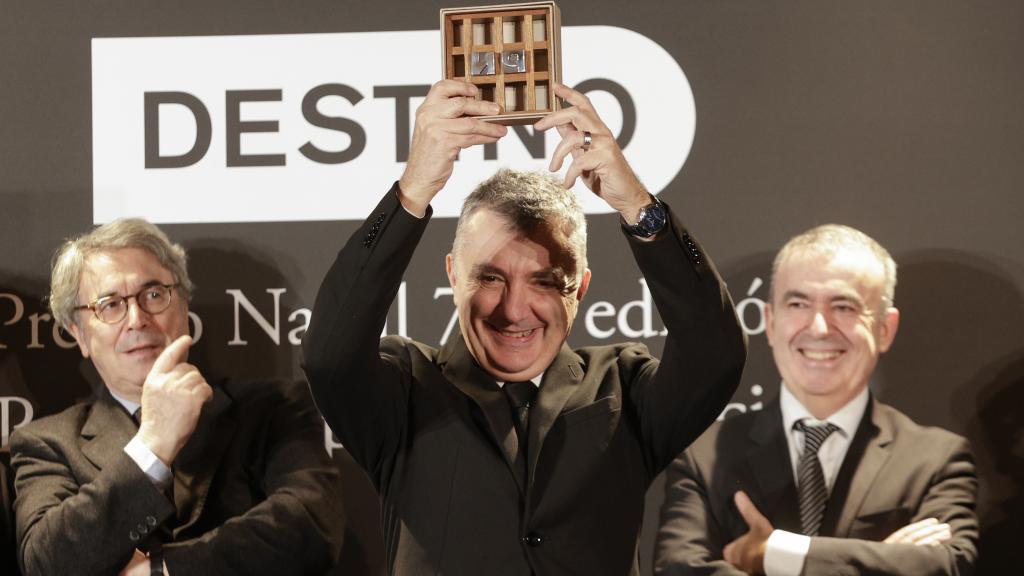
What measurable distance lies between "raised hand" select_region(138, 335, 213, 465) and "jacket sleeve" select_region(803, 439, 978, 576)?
1942mm

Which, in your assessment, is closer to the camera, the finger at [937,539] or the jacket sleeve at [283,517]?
the jacket sleeve at [283,517]

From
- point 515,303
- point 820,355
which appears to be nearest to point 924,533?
point 820,355

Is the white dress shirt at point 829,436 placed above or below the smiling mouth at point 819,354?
below

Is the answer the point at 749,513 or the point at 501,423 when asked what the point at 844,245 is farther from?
the point at 501,423

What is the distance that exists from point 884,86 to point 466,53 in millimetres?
1994

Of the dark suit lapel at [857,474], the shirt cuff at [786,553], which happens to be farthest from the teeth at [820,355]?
the shirt cuff at [786,553]

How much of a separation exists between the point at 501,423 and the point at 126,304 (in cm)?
175

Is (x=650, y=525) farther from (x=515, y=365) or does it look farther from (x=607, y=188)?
(x=607, y=188)

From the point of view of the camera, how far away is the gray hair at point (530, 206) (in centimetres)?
284

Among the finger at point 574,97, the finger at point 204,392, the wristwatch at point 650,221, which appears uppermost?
the finger at point 574,97

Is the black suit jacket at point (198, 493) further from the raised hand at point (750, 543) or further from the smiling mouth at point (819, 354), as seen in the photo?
the smiling mouth at point (819, 354)

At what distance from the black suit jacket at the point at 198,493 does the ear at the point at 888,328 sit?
1.85 metres

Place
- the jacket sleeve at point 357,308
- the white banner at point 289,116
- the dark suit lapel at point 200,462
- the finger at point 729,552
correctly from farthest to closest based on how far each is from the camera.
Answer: the white banner at point 289,116 → the finger at point 729,552 → the dark suit lapel at point 200,462 → the jacket sleeve at point 357,308

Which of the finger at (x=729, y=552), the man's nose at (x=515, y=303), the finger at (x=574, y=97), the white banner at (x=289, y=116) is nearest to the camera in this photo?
the finger at (x=574, y=97)
